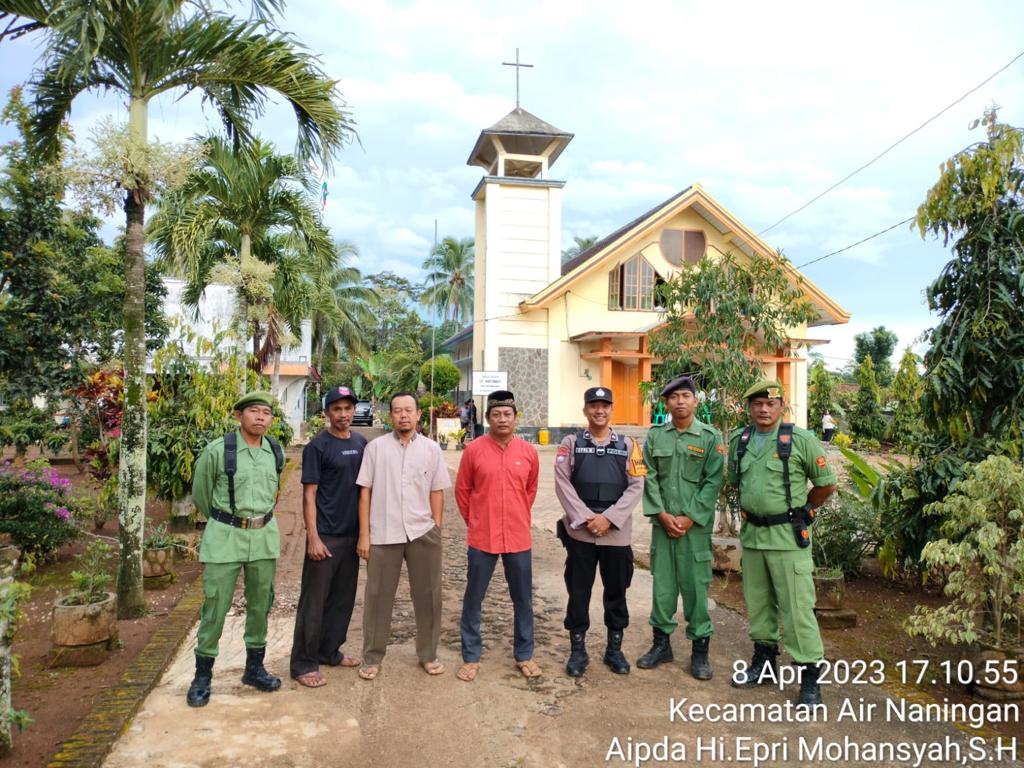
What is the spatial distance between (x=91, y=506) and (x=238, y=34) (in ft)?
16.7

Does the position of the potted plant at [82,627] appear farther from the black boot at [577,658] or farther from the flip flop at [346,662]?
the black boot at [577,658]

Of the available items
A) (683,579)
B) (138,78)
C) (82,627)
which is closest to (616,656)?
(683,579)

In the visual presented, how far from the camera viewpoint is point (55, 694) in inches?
165

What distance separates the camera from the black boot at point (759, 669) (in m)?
4.40

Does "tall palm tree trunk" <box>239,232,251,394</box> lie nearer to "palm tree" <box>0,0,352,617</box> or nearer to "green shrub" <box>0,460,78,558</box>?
"green shrub" <box>0,460,78,558</box>

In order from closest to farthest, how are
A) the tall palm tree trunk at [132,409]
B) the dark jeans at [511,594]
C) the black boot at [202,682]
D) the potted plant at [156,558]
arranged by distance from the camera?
the black boot at [202,682]
the dark jeans at [511,594]
the tall palm tree trunk at [132,409]
the potted plant at [156,558]

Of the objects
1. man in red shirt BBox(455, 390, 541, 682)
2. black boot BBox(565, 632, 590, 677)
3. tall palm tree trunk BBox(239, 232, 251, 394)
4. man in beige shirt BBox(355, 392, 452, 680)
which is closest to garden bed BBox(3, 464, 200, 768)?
man in beige shirt BBox(355, 392, 452, 680)

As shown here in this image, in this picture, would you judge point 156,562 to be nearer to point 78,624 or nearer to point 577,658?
point 78,624

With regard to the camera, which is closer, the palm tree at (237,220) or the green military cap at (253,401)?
the green military cap at (253,401)

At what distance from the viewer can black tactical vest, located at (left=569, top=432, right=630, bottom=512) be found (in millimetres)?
4598

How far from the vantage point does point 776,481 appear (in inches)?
170

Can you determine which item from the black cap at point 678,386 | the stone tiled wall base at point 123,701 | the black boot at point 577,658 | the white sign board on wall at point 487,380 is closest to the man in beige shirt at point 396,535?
the black boot at point 577,658

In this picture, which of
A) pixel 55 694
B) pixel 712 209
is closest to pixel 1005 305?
pixel 55 694

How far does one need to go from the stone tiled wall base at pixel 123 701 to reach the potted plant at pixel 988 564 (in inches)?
169
